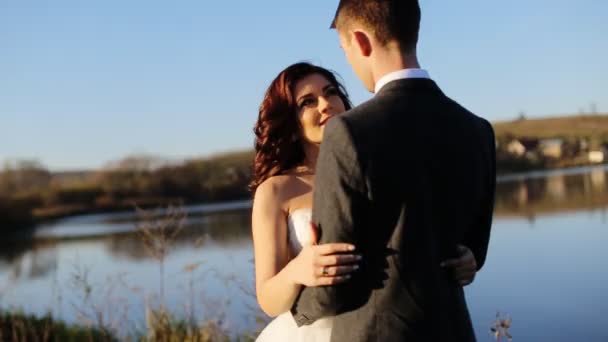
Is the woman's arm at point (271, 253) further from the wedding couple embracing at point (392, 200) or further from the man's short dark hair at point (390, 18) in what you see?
the man's short dark hair at point (390, 18)

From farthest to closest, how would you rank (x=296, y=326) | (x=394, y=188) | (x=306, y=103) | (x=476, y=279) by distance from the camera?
(x=476, y=279) → (x=306, y=103) → (x=296, y=326) → (x=394, y=188)

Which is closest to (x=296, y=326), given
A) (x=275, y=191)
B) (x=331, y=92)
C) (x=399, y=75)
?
(x=275, y=191)

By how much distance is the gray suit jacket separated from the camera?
4.80 feet

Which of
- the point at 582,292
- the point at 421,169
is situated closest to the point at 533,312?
the point at 582,292

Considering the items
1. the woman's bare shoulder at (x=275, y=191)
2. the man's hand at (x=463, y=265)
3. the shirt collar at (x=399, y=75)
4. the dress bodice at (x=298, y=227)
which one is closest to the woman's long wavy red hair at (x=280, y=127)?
the woman's bare shoulder at (x=275, y=191)

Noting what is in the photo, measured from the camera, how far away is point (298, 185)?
7.61 ft

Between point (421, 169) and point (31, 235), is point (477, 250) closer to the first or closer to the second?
point (421, 169)

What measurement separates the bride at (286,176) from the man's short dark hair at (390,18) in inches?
26.6

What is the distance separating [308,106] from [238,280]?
2470mm

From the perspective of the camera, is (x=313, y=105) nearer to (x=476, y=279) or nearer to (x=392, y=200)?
(x=392, y=200)

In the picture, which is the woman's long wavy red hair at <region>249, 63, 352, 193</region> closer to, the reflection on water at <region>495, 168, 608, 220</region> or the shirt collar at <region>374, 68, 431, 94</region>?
the shirt collar at <region>374, 68, 431, 94</region>

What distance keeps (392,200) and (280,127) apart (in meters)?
0.97

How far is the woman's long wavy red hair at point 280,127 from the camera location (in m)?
2.35

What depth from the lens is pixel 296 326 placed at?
2.18 metres
